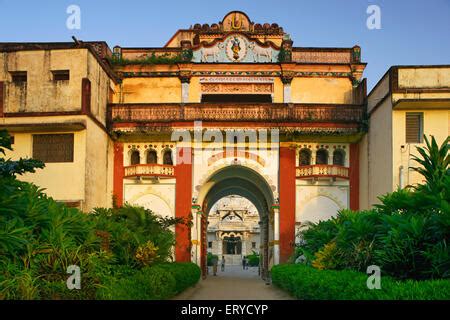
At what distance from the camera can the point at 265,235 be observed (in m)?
27.7

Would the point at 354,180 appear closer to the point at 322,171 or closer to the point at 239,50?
the point at 322,171

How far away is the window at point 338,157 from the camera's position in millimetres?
23625

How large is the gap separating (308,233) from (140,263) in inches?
291

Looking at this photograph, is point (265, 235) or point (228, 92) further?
point (265, 235)

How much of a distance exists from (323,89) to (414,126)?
5.32 m

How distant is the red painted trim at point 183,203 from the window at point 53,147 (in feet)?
15.6

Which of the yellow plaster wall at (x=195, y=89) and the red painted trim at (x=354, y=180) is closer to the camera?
the red painted trim at (x=354, y=180)

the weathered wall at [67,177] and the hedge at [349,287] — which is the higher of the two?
the weathered wall at [67,177]

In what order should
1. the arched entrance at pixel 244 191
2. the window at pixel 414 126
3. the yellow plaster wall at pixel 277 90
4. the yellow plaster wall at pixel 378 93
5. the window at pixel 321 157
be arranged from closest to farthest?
the window at pixel 414 126, the yellow plaster wall at pixel 378 93, the window at pixel 321 157, the yellow plaster wall at pixel 277 90, the arched entrance at pixel 244 191

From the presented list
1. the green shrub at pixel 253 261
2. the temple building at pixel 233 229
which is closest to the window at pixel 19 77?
the green shrub at pixel 253 261

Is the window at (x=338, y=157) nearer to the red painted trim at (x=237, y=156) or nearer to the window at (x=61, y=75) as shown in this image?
the red painted trim at (x=237, y=156)

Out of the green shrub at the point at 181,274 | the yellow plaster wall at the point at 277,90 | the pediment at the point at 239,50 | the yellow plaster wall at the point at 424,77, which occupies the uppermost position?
the pediment at the point at 239,50
